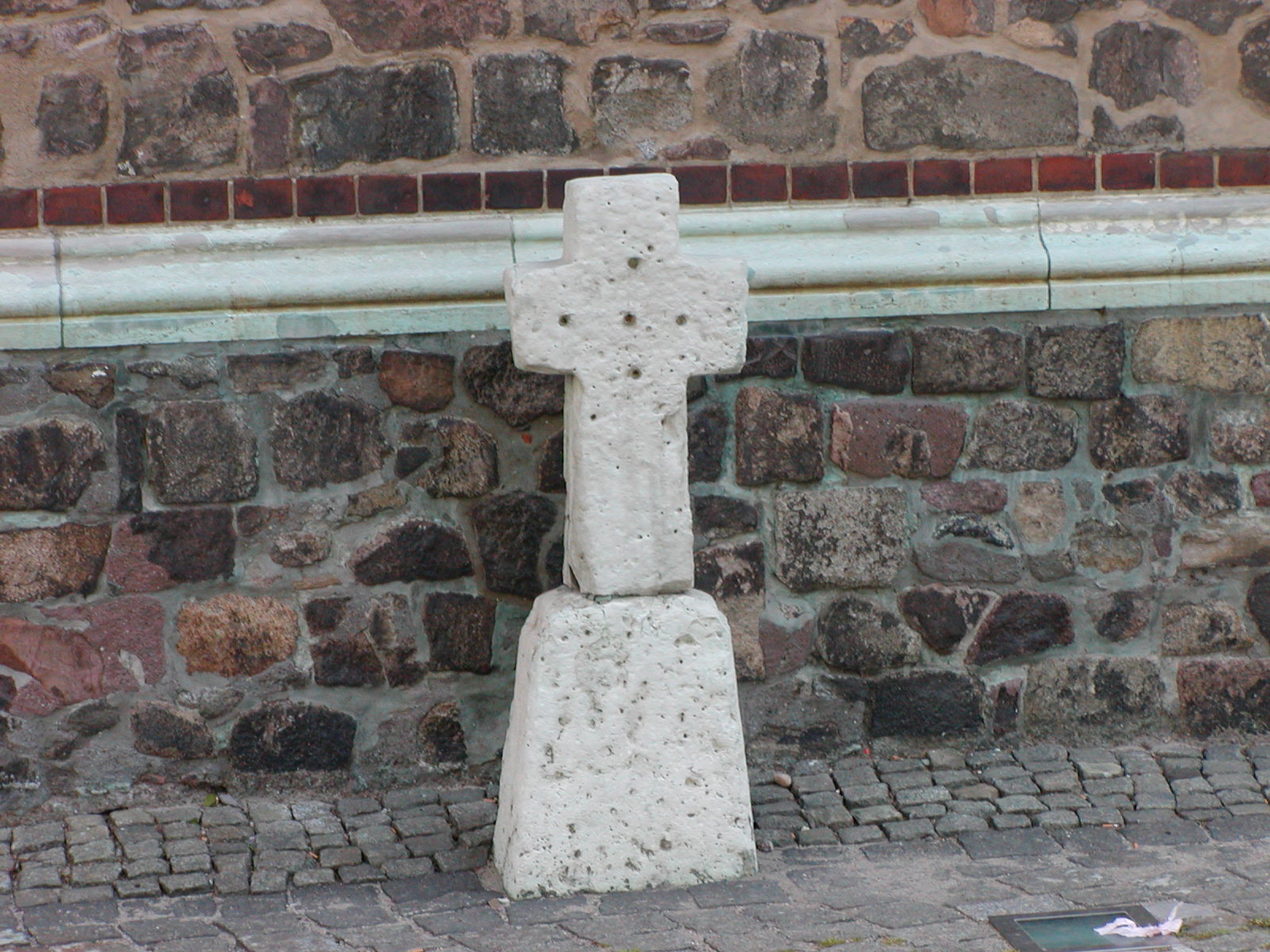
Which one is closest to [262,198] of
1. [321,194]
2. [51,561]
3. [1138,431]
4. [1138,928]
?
[321,194]

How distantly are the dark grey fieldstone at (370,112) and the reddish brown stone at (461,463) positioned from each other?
70cm

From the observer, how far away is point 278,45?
12.9 feet

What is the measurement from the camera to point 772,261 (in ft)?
13.1

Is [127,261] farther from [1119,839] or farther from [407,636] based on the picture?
→ [1119,839]

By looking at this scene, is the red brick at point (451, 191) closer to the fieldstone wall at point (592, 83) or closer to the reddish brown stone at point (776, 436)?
the fieldstone wall at point (592, 83)

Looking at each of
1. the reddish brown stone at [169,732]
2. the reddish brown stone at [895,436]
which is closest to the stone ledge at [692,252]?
the reddish brown stone at [895,436]

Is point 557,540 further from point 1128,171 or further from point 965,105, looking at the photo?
point 1128,171

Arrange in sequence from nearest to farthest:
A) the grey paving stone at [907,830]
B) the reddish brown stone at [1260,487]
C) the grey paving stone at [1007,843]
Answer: the grey paving stone at [1007,843]
the grey paving stone at [907,830]
the reddish brown stone at [1260,487]

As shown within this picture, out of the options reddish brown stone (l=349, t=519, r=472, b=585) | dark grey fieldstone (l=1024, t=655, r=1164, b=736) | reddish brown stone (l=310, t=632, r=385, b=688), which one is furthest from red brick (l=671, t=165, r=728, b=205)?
dark grey fieldstone (l=1024, t=655, r=1164, b=736)

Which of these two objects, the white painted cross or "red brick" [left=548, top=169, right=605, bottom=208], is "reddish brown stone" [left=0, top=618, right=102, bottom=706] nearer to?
the white painted cross

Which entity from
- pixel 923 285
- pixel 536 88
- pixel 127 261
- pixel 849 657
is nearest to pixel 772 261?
pixel 923 285

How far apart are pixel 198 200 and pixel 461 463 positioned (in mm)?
912

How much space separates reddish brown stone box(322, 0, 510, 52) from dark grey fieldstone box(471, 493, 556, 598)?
1147mm

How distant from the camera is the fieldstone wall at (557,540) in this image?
391 cm
